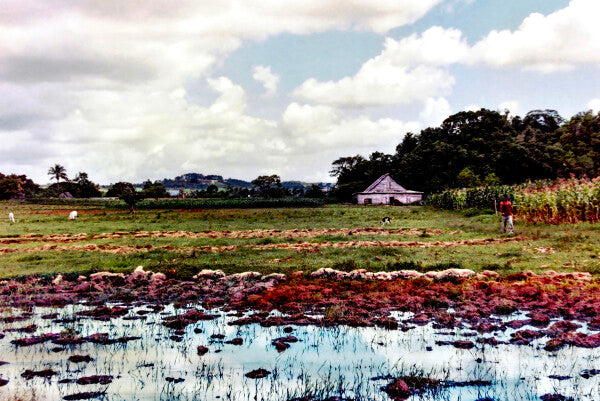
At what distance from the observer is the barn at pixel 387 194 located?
87250mm

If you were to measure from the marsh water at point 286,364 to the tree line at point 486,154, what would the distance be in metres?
63.1

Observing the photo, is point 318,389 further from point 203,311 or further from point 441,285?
point 441,285

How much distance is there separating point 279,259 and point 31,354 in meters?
11.0

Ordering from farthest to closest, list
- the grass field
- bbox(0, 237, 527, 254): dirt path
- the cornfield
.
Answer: the cornfield
bbox(0, 237, 527, 254): dirt path
the grass field

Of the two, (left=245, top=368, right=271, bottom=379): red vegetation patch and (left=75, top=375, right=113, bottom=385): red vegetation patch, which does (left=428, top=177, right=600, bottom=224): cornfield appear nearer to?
(left=245, top=368, right=271, bottom=379): red vegetation patch

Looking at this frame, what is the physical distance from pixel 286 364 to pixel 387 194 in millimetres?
80828

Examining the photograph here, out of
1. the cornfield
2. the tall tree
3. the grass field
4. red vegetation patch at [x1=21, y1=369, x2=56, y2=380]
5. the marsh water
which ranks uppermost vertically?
the tall tree

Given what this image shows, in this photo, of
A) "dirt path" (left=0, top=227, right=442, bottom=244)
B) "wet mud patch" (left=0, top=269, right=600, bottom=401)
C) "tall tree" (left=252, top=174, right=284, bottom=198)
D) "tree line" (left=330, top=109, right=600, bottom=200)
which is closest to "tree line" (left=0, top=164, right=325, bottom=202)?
"tall tree" (left=252, top=174, right=284, bottom=198)

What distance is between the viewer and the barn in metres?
87.2

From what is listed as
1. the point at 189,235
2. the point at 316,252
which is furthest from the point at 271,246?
the point at 189,235

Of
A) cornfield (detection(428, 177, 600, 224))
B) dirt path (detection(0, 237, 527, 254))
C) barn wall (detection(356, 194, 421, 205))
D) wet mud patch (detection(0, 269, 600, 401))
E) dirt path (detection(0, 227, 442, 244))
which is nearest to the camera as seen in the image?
wet mud patch (detection(0, 269, 600, 401))

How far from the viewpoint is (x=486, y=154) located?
80.8 metres

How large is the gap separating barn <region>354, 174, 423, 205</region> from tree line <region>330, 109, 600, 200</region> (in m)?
3.06

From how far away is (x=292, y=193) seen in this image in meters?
124
